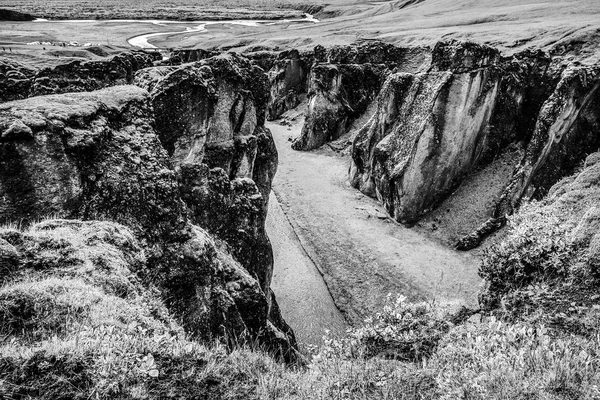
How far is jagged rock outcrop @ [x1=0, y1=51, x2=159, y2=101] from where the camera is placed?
18594 millimetres

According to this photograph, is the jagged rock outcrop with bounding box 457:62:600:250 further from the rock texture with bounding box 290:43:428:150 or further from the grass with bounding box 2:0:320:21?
the grass with bounding box 2:0:320:21

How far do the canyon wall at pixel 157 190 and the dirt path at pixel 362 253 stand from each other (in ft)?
18.8

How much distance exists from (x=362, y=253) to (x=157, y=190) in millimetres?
15788

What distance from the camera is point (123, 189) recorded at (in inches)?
394

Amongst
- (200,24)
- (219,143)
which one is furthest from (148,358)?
(200,24)

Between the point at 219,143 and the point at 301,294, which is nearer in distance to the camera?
the point at 219,143

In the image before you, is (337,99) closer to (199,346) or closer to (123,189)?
(123,189)

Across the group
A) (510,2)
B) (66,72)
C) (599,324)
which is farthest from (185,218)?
(510,2)

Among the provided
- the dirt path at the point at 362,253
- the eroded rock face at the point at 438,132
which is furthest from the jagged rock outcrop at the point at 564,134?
the eroded rock face at the point at 438,132

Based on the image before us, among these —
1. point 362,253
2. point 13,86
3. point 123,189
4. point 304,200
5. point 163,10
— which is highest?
point 163,10

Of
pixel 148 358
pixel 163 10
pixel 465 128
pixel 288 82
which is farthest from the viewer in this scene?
pixel 163 10

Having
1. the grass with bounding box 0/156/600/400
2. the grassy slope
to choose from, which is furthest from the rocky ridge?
the grass with bounding box 0/156/600/400

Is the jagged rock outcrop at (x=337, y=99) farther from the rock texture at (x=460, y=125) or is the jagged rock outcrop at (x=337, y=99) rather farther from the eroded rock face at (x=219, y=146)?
the eroded rock face at (x=219, y=146)

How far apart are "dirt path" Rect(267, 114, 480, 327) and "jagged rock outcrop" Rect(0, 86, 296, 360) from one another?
365 inches
